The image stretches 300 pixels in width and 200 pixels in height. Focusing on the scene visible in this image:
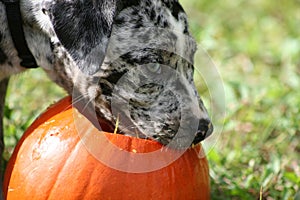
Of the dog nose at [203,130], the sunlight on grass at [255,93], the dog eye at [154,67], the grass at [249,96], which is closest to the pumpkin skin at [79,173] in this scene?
the dog nose at [203,130]

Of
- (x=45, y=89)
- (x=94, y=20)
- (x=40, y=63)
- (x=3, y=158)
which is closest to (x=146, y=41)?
(x=94, y=20)

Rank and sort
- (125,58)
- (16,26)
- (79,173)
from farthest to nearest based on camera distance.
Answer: (16,26) < (125,58) < (79,173)

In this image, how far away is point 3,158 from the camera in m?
4.09

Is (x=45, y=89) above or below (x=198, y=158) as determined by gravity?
below

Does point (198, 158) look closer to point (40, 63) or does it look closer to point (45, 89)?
point (40, 63)

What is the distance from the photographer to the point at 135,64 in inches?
136

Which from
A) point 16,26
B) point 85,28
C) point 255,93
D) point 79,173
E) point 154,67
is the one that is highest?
point 85,28

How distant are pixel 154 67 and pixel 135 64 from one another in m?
0.10

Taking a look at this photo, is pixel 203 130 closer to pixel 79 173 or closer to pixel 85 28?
pixel 79 173

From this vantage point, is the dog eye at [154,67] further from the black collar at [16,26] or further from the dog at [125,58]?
the black collar at [16,26]

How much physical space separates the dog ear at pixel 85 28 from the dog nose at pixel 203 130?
0.55 meters

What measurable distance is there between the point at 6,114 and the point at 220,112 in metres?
1.42

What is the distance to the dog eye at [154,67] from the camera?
11.4 feet

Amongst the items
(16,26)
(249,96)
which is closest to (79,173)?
(16,26)
